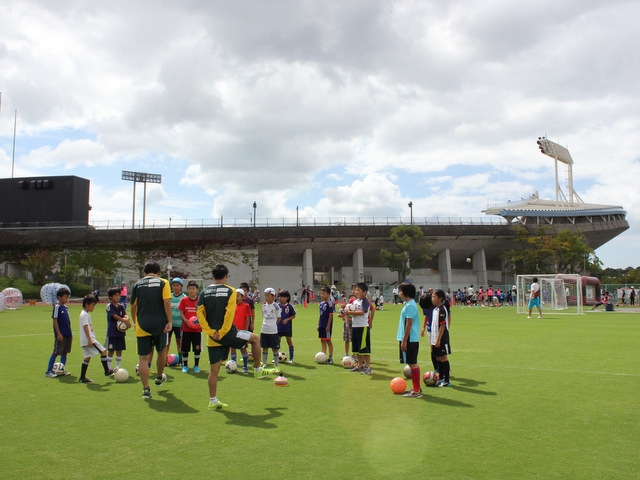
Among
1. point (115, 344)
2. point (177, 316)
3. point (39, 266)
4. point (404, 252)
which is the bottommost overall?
point (115, 344)

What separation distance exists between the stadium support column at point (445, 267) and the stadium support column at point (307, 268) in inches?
639

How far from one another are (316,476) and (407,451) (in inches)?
45.3

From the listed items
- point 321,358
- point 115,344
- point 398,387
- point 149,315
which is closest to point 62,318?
point 115,344

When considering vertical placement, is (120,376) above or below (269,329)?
below

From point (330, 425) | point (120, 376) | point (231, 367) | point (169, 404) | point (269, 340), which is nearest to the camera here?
point (330, 425)

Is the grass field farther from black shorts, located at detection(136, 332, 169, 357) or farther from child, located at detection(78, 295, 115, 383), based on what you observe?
black shorts, located at detection(136, 332, 169, 357)

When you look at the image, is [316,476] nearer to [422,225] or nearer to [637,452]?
[637,452]

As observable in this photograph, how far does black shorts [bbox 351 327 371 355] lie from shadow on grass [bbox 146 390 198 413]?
3.70 meters

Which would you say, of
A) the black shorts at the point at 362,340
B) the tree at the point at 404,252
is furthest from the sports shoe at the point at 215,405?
the tree at the point at 404,252

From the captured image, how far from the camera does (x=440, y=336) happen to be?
337 inches

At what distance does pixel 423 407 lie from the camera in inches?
283

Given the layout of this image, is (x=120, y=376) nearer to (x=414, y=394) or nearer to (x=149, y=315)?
(x=149, y=315)

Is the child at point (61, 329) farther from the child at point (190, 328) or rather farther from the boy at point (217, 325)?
the boy at point (217, 325)

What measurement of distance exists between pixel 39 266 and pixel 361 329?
47.7 m
